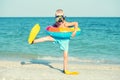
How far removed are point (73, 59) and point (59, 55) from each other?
3.93 feet

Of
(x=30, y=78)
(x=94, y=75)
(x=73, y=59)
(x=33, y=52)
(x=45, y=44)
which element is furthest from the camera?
(x=45, y=44)

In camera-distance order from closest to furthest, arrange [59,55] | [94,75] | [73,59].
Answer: [94,75] → [73,59] → [59,55]

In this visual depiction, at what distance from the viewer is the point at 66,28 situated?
707cm

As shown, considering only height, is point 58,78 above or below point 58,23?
below

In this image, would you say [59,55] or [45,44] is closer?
[59,55]

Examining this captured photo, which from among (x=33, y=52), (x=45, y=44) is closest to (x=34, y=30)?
(x=33, y=52)

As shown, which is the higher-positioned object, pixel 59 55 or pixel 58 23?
pixel 58 23

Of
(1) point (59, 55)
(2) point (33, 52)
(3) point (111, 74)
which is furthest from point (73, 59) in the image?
(3) point (111, 74)

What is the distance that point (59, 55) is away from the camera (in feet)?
41.7

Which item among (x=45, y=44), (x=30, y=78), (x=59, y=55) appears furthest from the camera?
(x=45, y=44)

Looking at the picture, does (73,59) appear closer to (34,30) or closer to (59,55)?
(59,55)

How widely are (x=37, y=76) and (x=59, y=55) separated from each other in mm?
5808

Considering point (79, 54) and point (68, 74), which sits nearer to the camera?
point (68, 74)

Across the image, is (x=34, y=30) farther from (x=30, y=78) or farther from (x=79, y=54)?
(x=79, y=54)
